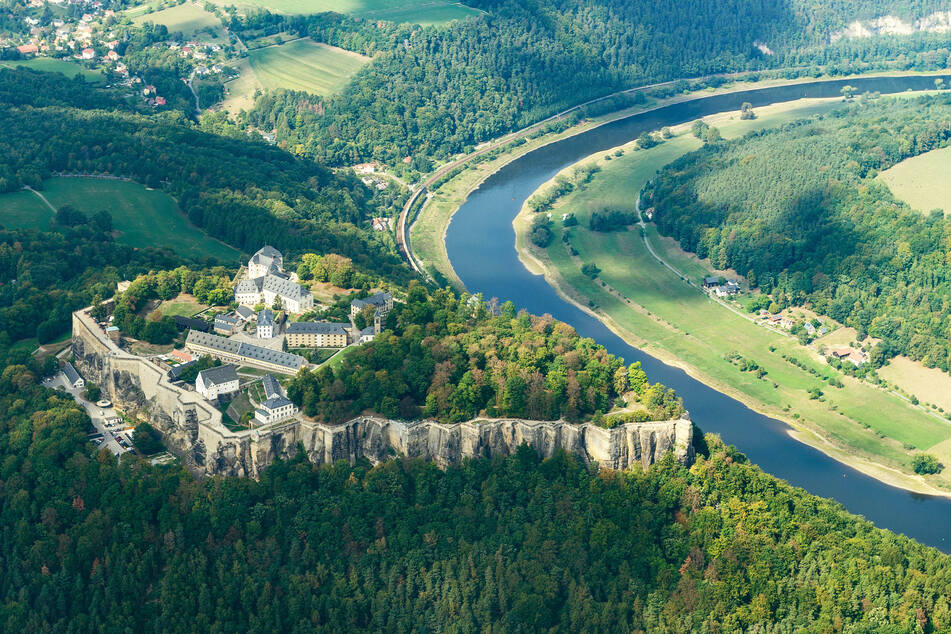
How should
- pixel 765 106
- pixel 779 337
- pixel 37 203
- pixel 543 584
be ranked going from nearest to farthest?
pixel 543 584
pixel 779 337
pixel 37 203
pixel 765 106

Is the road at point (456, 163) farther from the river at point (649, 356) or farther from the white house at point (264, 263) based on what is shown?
the white house at point (264, 263)

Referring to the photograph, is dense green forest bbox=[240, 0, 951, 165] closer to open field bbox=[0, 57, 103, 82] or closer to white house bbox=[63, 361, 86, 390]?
open field bbox=[0, 57, 103, 82]

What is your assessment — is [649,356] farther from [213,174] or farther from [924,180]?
[213,174]

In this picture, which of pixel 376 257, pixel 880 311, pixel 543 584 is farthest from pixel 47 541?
pixel 880 311

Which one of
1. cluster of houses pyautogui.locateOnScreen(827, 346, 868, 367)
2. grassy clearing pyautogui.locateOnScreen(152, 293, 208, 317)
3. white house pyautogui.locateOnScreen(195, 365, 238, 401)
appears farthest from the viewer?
cluster of houses pyautogui.locateOnScreen(827, 346, 868, 367)

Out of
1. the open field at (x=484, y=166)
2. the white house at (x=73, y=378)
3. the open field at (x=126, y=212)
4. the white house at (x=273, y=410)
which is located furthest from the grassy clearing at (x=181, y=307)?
the open field at (x=484, y=166)

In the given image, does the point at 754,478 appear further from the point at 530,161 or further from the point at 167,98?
the point at 167,98

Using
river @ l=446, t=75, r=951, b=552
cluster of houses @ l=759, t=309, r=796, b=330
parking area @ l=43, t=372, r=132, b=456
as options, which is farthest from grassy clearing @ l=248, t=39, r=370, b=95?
parking area @ l=43, t=372, r=132, b=456
